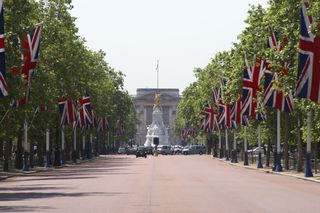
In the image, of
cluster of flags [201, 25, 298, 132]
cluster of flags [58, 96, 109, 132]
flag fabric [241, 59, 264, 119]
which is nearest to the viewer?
cluster of flags [201, 25, 298, 132]

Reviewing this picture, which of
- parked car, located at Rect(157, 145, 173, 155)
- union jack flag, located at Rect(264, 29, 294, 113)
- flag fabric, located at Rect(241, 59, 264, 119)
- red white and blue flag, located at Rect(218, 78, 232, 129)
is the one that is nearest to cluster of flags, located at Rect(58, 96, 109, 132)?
red white and blue flag, located at Rect(218, 78, 232, 129)

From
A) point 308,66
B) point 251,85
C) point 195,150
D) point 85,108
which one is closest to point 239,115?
point 251,85

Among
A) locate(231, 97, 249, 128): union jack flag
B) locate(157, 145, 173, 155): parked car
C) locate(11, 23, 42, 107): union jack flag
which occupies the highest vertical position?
locate(11, 23, 42, 107): union jack flag

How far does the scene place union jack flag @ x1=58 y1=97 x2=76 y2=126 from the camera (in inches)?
2975

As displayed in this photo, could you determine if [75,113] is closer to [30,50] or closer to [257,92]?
[257,92]

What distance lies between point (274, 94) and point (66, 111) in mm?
24780

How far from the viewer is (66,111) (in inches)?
2992

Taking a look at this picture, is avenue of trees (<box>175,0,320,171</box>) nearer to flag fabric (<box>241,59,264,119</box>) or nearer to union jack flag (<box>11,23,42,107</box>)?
flag fabric (<box>241,59,264,119</box>)

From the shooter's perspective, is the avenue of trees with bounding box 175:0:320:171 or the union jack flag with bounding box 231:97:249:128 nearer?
the avenue of trees with bounding box 175:0:320:171

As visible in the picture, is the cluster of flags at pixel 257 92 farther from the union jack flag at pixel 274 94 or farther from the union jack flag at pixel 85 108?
the union jack flag at pixel 85 108

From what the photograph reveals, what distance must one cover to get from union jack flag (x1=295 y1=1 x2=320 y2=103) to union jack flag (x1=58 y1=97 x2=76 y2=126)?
36.6 m

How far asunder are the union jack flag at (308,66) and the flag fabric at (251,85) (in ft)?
62.9

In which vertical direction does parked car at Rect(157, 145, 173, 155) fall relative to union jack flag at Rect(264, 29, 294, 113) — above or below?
below

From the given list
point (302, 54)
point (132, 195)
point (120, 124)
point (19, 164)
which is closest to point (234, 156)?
point (19, 164)
